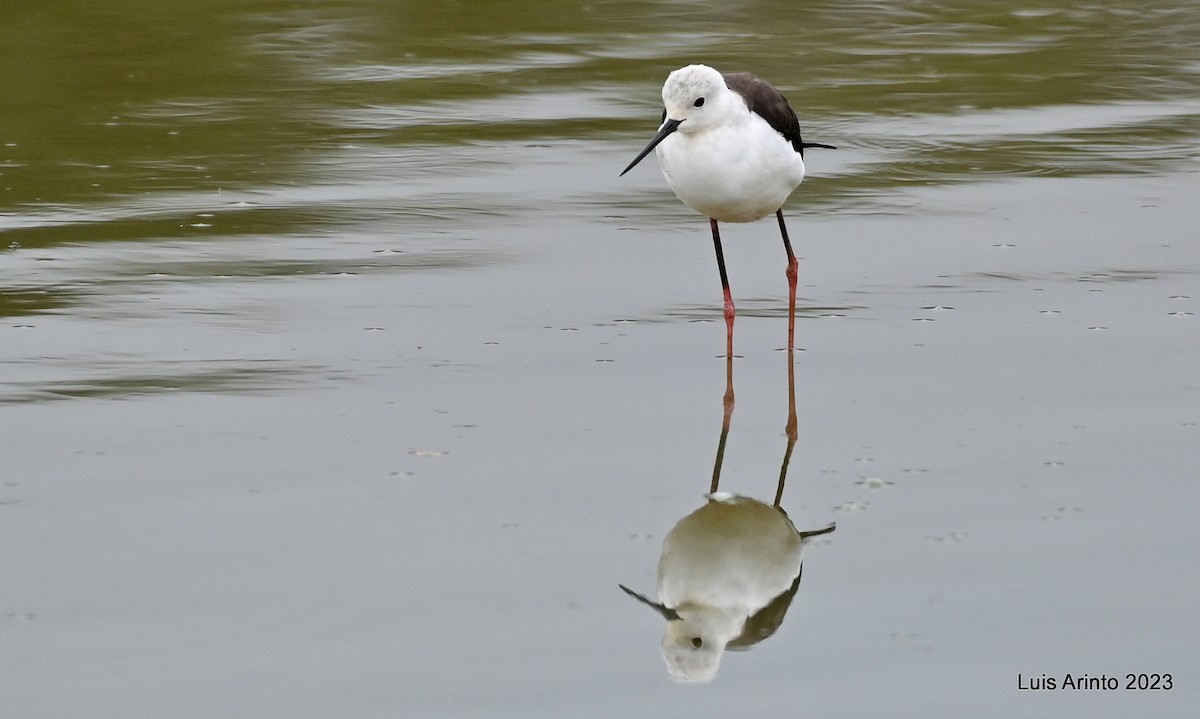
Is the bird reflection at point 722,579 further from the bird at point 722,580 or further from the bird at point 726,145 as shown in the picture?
the bird at point 726,145

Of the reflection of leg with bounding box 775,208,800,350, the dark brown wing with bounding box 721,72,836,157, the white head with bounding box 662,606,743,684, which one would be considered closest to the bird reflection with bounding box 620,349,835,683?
the white head with bounding box 662,606,743,684

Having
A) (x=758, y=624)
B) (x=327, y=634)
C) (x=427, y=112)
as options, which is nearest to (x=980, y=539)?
(x=758, y=624)

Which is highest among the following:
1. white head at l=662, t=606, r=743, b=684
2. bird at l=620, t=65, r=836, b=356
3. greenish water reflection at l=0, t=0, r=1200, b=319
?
bird at l=620, t=65, r=836, b=356

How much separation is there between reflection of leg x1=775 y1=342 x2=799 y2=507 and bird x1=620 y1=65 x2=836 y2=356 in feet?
0.88

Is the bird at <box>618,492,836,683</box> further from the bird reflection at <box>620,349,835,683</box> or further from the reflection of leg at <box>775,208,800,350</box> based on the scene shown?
the reflection of leg at <box>775,208,800,350</box>

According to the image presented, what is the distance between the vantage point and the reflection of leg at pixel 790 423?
18.6 feet

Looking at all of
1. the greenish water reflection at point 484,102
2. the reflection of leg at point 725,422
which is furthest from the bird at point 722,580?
the greenish water reflection at point 484,102

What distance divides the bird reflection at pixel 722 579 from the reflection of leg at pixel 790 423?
0.05 feet

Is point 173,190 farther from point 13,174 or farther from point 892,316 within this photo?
point 892,316

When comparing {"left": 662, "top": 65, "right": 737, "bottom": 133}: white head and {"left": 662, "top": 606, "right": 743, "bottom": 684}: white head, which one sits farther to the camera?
{"left": 662, "top": 65, "right": 737, "bottom": 133}: white head

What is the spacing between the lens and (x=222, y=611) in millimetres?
4684

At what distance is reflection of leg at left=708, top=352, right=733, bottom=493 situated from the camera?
577 cm

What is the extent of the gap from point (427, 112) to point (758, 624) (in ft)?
27.3

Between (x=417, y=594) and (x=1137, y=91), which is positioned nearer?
(x=417, y=594)
